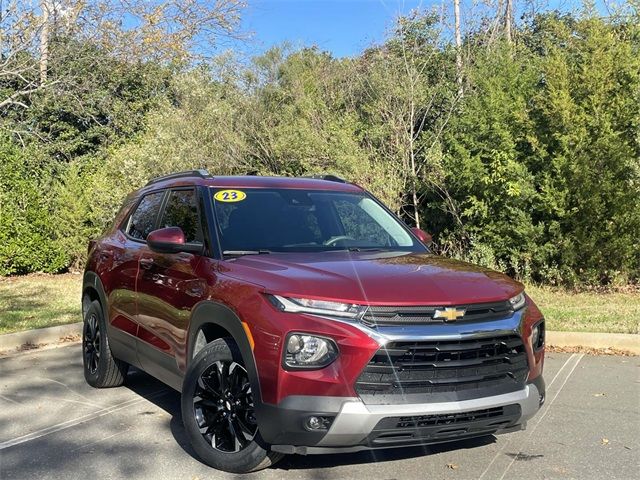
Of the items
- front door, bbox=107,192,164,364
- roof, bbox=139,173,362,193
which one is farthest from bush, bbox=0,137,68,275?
roof, bbox=139,173,362,193

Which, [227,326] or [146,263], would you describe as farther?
[146,263]

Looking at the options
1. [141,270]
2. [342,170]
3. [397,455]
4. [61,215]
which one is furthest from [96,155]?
[397,455]

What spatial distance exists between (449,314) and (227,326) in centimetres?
129

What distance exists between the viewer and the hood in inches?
141

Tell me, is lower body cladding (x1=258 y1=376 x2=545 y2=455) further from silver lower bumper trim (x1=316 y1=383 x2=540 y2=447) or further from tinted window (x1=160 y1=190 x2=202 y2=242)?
tinted window (x1=160 y1=190 x2=202 y2=242)

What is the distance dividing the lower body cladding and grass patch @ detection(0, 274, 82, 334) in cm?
624

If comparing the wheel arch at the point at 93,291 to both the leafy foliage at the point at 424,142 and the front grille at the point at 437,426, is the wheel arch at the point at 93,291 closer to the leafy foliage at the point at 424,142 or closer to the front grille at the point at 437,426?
the front grille at the point at 437,426

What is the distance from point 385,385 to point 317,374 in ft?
1.19

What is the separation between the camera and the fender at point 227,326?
3.64 m

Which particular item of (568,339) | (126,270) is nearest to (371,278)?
(126,270)

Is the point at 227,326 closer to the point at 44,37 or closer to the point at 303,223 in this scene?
the point at 303,223

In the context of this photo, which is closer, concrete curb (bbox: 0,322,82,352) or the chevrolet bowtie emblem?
the chevrolet bowtie emblem

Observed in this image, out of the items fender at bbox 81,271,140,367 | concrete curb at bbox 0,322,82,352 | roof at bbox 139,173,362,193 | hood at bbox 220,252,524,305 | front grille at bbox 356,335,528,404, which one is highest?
roof at bbox 139,173,362,193

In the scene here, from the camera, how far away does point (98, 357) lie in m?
6.15
